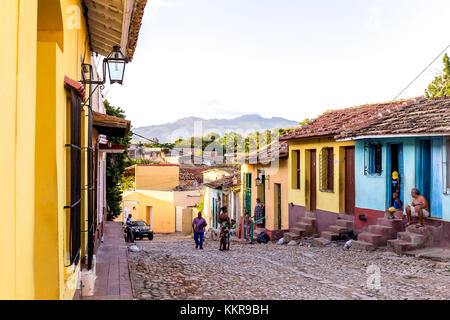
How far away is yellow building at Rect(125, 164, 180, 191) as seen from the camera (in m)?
39.7

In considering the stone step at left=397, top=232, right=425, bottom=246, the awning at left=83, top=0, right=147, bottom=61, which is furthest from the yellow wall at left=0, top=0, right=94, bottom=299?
the stone step at left=397, top=232, right=425, bottom=246

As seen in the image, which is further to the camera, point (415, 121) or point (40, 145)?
point (415, 121)

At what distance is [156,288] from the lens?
747cm

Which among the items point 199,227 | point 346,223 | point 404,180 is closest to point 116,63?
point 404,180

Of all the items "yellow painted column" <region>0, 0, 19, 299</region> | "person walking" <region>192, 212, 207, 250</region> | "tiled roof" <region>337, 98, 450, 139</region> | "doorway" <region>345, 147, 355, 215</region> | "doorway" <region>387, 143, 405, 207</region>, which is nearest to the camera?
"yellow painted column" <region>0, 0, 19, 299</region>

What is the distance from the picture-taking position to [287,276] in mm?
9172

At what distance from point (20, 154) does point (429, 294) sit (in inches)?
264

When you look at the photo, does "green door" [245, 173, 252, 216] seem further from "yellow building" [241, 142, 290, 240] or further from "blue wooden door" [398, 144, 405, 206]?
"blue wooden door" [398, 144, 405, 206]

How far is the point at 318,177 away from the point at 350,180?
178cm

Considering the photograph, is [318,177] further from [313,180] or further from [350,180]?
[350,180]

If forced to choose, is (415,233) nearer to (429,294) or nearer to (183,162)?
(429,294)

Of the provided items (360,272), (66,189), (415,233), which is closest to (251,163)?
(415,233)

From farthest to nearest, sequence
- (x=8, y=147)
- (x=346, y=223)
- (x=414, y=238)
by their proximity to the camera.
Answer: (x=346, y=223)
(x=414, y=238)
(x=8, y=147)

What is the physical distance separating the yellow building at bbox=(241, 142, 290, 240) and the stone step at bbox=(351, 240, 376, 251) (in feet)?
20.2
